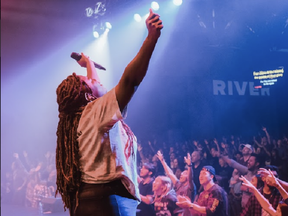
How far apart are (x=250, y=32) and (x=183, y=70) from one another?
116 centimetres

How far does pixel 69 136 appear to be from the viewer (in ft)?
5.26

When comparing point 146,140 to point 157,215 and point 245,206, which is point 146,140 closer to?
point 157,215

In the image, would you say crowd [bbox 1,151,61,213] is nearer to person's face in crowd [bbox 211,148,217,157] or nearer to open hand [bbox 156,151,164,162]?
open hand [bbox 156,151,164,162]

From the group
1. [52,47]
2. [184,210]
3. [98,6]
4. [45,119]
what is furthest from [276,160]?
[45,119]

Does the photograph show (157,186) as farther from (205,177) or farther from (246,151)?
(246,151)

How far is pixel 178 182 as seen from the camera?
4.48 meters

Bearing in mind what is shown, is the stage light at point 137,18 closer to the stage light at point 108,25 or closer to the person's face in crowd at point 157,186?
the stage light at point 108,25

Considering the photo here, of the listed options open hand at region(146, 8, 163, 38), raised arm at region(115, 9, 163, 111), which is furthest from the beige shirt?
open hand at region(146, 8, 163, 38)

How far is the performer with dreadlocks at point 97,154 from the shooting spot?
4.66 ft

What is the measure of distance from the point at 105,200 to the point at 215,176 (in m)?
2.78

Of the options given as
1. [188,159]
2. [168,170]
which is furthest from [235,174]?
[168,170]

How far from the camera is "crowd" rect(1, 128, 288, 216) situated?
11.8 feet

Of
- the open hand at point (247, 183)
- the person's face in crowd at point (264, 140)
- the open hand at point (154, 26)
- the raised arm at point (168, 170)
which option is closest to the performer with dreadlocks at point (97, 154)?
the open hand at point (154, 26)

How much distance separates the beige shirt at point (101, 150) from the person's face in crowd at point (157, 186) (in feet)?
10.3
